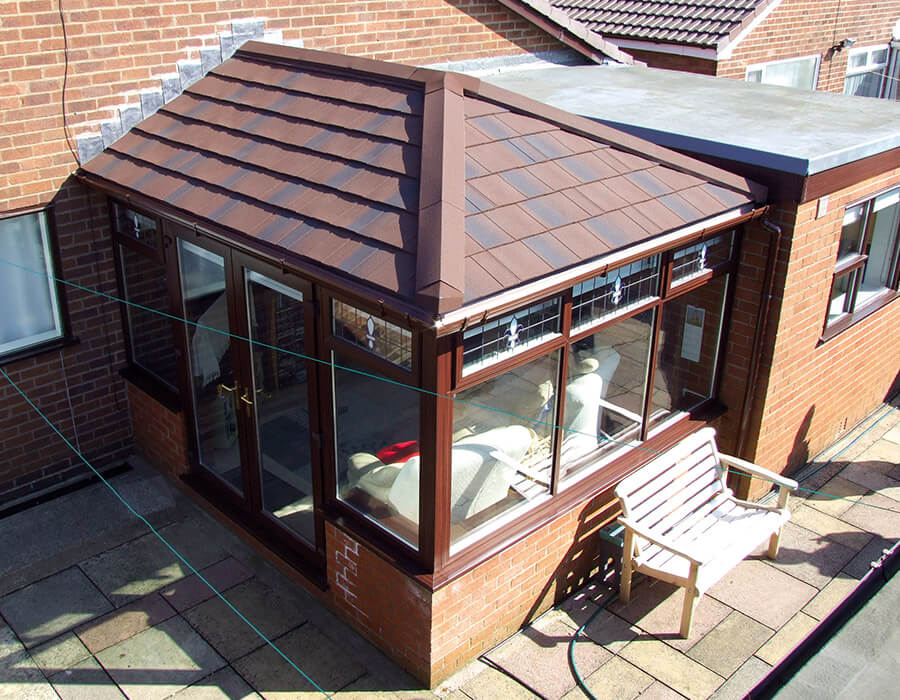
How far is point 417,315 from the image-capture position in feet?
13.5

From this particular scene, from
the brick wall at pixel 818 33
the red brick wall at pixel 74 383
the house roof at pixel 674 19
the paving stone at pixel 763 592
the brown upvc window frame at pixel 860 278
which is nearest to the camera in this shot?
the paving stone at pixel 763 592

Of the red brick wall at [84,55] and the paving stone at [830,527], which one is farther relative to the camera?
the paving stone at [830,527]

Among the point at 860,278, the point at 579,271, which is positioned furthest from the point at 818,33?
the point at 579,271

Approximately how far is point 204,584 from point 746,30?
10137mm

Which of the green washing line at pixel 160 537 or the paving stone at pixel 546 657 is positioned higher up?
the green washing line at pixel 160 537

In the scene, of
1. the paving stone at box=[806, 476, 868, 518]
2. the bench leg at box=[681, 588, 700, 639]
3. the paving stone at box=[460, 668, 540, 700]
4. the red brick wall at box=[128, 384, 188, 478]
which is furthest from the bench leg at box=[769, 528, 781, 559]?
the red brick wall at box=[128, 384, 188, 478]

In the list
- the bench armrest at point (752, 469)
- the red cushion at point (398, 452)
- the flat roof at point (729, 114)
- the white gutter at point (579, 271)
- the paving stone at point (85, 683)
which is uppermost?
the flat roof at point (729, 114)

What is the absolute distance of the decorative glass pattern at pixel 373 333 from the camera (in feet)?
15.3

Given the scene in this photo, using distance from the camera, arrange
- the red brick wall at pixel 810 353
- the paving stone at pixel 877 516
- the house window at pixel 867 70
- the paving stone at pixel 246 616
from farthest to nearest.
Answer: the house window at pixel 867 70 < the paving stone at pixel 877 516 < the red brick wall at pixel 810 353 < the paving stone at pixel 246 616

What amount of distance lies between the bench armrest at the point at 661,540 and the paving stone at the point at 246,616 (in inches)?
85.0

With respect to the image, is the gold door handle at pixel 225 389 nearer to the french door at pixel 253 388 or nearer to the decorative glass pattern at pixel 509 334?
the french door at pixel 253 388

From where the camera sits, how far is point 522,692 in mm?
5246

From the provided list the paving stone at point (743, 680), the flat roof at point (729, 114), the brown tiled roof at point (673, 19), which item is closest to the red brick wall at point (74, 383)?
the flat roof at point (729, 114)

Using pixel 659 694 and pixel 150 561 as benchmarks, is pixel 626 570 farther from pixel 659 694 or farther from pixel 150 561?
pixel 150 561
